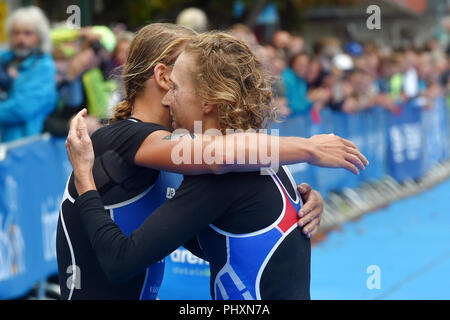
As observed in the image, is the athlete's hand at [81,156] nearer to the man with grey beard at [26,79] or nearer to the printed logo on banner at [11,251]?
the printed logo on banner at [11,251]

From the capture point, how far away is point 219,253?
2.03m

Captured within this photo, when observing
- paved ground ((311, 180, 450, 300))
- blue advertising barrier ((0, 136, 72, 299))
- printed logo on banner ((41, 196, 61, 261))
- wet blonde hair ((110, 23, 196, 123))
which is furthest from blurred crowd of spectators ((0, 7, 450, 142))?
paved ground ((311, 180, 450, 300))

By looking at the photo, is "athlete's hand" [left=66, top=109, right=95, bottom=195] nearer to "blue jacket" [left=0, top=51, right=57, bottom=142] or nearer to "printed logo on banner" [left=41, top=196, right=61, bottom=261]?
"printed logo on banner" [left=41, top=196, right=61, bottom=261]

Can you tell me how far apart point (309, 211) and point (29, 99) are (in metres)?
3.79

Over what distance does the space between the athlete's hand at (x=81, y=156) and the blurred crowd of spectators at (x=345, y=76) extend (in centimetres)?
383

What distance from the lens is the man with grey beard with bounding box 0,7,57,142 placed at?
5.45m

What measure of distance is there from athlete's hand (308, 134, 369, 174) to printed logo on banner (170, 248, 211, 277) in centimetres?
156

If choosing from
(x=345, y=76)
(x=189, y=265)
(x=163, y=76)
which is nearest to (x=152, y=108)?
(x=163, y=76)

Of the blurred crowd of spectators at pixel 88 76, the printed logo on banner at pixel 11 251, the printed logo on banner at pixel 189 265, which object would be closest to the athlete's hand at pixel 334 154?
the blurred crowd of spectators at pixel 88 76

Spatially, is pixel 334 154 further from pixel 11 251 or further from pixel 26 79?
pixel 26 79

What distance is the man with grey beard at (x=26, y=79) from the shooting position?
17.9ft

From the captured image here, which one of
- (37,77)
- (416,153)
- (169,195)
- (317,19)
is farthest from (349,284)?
(317,19)

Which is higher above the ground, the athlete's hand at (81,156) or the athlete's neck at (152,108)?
the athlete's neck at (152,108)

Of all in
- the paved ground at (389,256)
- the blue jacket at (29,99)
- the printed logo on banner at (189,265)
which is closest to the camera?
the printed logo on banner at (189,265)
